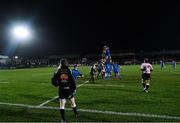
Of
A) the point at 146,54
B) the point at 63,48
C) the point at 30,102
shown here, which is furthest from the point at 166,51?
the point at 30,102

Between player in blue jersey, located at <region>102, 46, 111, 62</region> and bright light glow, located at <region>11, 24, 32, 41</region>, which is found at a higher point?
bright light glow, located at <region>11, 24, 32, 41</region>

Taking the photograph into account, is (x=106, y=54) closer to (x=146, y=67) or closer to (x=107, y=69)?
(x=107, y=69)

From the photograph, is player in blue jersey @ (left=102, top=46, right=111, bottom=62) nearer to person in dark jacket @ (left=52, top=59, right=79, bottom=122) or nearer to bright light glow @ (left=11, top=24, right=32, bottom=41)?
person in dark jacket @ (left=52, top=59, right=79, bottom=122)

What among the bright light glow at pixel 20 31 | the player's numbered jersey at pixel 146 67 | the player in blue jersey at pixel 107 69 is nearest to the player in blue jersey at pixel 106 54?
the player in blue jersey at pixel 107 69

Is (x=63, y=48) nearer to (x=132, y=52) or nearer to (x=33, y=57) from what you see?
(x=33, y=57)

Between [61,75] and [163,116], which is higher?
[61,75]

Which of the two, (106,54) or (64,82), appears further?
(106,54)

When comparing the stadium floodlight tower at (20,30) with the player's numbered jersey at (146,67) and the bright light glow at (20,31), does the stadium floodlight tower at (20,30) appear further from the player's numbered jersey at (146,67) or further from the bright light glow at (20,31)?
the player's numbered jersey at (146,67)

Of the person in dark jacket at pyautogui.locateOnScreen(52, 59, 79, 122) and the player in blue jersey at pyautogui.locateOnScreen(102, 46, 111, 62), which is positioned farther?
the player in blue jersey at pyautogui.locateOnScreen(102, 46, 111, 62)

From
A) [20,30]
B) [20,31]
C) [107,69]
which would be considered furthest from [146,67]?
[20,30]

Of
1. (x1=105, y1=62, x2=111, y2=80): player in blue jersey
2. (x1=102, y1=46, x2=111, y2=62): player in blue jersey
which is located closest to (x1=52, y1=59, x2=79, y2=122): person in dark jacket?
(x1=102, y1=46, x2=111, y2=62): player in blue jersey

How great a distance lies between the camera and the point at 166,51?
325ft

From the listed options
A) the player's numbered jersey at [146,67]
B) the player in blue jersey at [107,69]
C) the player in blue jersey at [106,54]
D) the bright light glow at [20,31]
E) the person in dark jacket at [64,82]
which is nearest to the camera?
the person in dark jacket at [64,82]

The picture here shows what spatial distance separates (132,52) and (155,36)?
440 inches
